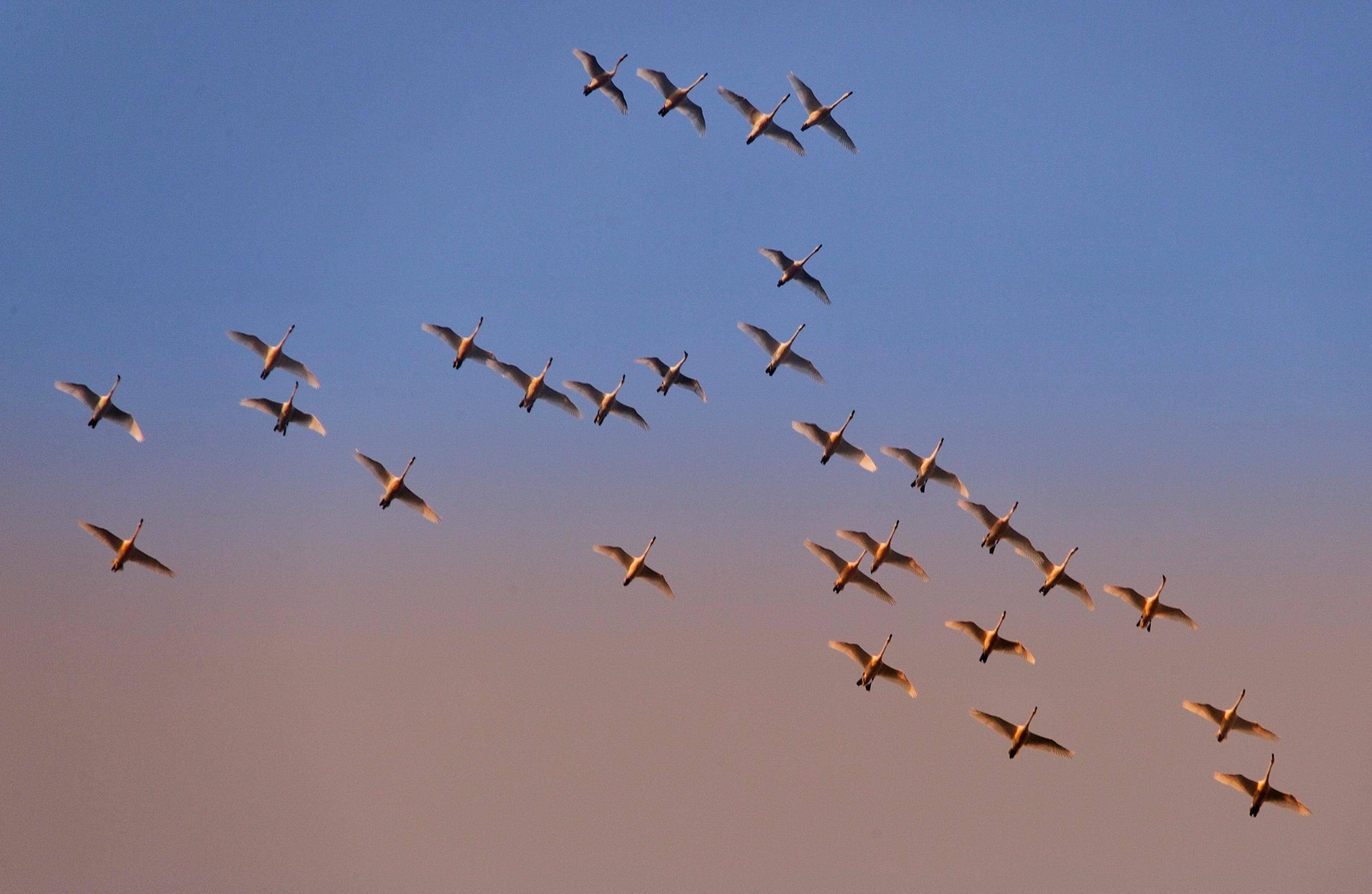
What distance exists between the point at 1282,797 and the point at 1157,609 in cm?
884

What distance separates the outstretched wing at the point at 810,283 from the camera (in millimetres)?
68250

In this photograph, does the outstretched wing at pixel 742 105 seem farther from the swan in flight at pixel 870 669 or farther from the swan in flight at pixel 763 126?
the swan in flight at pixel 870 669

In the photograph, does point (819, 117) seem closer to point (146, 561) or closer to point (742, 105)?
point (742, 105)

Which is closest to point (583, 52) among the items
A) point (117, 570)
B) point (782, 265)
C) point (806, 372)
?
point (782, 265)

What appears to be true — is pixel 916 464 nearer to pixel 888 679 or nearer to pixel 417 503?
pixel 888 679

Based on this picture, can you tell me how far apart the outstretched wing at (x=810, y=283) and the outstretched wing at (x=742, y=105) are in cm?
664

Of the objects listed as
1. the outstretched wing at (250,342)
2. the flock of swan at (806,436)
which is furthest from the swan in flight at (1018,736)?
the outstretched wing at (250,342)

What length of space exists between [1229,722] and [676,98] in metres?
34.3

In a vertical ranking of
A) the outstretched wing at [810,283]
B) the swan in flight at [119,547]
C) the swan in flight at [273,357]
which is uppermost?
the outstretched wing at [810,283]

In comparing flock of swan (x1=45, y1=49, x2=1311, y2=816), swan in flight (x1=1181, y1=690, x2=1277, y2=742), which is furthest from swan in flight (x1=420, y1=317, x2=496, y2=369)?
swan in flight (x1=1181, y1=690, x2=1277, y2=742)

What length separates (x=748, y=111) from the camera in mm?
68000

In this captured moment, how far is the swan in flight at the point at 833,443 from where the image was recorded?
6862 centimetres

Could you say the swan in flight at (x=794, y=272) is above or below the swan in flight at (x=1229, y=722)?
above

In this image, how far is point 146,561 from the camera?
6800cm
